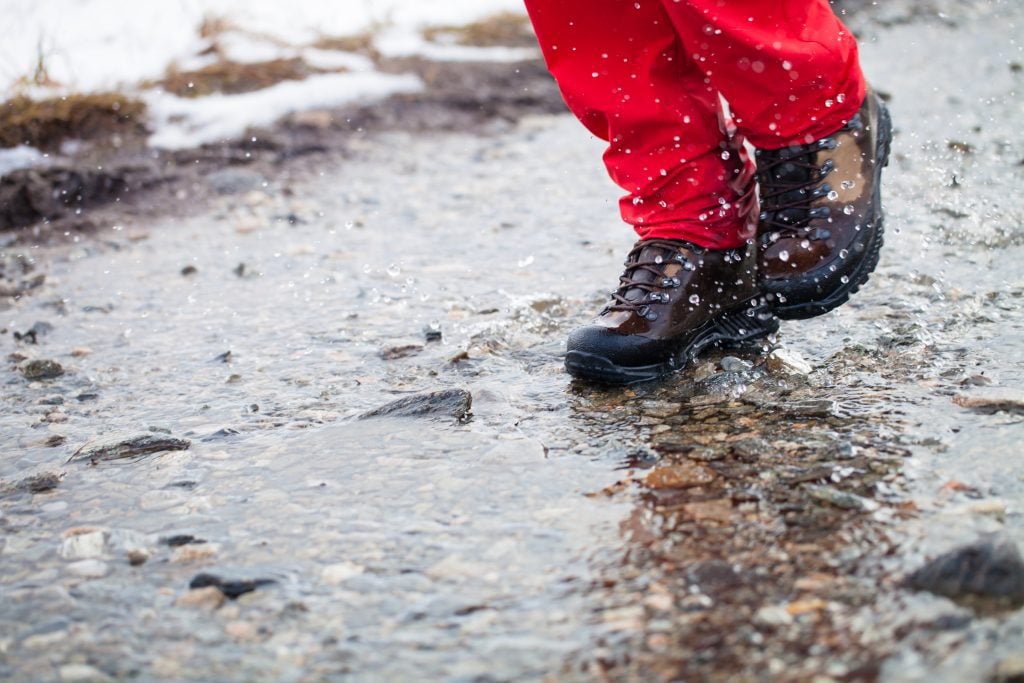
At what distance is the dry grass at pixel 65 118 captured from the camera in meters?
4.59

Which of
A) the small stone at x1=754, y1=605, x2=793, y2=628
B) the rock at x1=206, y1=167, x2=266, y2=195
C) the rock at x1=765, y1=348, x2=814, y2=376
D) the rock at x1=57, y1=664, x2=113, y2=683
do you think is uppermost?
the rock at x1=206, y1=167, x2=266, y2=195

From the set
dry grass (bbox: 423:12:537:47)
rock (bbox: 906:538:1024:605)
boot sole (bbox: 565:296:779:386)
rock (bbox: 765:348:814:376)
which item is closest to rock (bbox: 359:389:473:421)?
boot sole (bbox: 565:296:779:386)

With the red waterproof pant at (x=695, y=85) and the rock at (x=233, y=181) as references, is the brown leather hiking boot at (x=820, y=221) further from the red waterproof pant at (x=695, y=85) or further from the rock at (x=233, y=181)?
the rock at (x=233, y=181)

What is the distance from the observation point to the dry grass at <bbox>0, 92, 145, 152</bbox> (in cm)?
459

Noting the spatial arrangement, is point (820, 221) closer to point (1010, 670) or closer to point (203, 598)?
point (1010, 670)

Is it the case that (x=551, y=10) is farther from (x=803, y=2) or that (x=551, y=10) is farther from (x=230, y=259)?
(x=230, y=259)

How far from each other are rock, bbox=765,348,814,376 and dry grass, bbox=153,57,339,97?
151 inches

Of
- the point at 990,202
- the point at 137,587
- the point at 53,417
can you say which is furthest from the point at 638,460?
the point at 990,202

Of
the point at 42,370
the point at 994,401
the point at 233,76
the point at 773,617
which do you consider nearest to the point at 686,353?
the point at 994,401

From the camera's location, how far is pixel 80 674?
1.39 m

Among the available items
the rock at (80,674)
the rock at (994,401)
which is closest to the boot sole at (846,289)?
the rock at (994,401)

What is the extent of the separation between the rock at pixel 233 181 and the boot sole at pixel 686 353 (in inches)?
104

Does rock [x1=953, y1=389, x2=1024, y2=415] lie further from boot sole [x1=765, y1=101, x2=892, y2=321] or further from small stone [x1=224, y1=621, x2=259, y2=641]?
small stone [x1=224, y1=621, x2=259, y2=641]

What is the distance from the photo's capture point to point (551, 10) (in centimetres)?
234
